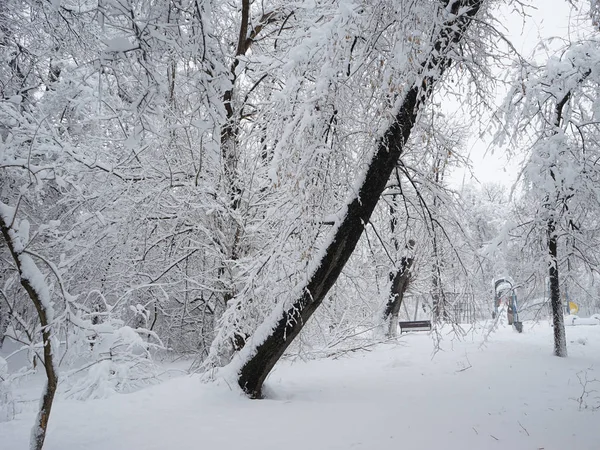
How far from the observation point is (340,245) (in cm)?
477

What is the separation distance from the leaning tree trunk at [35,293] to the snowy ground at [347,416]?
44cm

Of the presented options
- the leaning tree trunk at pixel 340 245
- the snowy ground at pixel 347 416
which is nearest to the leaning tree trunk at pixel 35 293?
the snowy ground at pixel 347 416

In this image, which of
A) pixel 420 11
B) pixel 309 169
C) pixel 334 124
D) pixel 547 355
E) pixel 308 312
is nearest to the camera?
pixel 420 11

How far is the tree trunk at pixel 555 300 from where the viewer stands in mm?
9182

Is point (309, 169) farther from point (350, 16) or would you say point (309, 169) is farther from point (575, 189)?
point (575, 189)

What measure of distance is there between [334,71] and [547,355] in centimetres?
889

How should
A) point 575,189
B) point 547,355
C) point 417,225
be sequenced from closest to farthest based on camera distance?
point 417,225
point 575,189
point 547,355

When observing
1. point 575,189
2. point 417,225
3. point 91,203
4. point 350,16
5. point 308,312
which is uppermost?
point 350,16

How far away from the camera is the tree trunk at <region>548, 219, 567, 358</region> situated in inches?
361

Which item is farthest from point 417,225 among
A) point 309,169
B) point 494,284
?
point 494,284

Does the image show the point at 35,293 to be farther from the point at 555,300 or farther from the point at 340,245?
the point at 555,300

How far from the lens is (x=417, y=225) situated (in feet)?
20.2

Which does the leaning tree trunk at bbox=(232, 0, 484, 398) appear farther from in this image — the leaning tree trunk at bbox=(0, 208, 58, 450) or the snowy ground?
the leaning tree trunk at bbox=(0, 208, 58, 450)

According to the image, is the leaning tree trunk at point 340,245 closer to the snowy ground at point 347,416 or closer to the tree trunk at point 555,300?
the snowy ground at point 347,416
